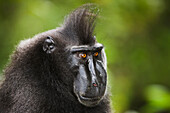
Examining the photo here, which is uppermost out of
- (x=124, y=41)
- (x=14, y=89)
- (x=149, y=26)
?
(x=149, y=26)

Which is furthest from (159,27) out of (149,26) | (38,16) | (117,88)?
(38,16)

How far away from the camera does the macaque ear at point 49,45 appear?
5.70 metres

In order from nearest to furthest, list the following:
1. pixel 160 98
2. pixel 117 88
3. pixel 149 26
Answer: pixel 160 98
pixel 117 88
pixel 149 26

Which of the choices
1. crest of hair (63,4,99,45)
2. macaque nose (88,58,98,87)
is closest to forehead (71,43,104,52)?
crest of hair (63,4,99,45)

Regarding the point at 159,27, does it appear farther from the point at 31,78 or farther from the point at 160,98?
the point at 31,78

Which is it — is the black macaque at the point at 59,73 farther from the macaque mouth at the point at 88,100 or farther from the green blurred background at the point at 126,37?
the green blurred background at the point at 126,37

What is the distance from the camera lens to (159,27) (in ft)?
43.7

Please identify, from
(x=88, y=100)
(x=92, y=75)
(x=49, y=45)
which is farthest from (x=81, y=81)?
(x=49, y=45)

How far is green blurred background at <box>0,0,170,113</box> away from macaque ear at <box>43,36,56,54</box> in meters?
3.04

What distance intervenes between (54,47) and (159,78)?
830 centimetres

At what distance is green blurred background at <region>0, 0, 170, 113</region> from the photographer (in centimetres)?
970

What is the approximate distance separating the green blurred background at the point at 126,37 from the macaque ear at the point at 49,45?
3.04 metres

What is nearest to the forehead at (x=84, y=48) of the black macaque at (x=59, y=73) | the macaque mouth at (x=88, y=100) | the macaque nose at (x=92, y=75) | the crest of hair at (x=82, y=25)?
the black macaque at (x=59, y=73)

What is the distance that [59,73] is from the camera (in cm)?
573
